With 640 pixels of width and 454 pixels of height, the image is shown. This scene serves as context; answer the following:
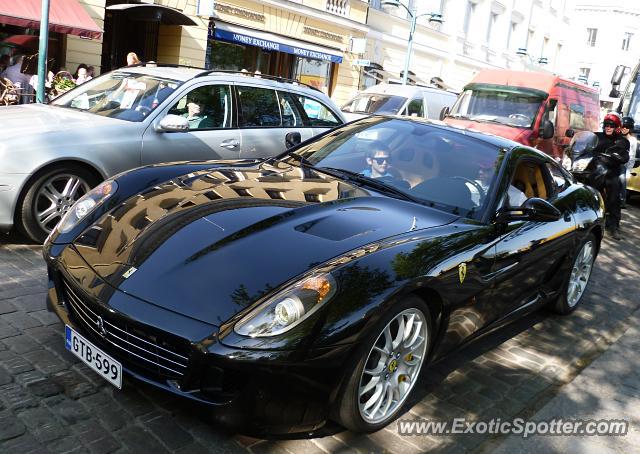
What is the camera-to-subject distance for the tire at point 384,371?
2771 millimetres

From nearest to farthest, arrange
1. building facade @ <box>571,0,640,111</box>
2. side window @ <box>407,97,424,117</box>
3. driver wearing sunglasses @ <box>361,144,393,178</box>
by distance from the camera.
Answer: driver wearing sunglasses @ <box>361,144,393,178</box> < side window @ <box>407,97,424,117</box> < building facade @ <box>571,0,640,111</box>

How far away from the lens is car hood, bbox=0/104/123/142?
5199mm

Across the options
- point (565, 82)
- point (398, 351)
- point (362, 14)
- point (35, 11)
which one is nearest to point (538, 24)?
point (362, 14)

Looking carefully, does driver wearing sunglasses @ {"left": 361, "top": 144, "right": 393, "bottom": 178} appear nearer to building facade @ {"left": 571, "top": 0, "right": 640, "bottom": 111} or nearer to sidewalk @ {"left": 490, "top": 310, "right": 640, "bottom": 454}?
sidewalk @ {"left": 490, "top": 310, "right": 640, "bottom": 454}

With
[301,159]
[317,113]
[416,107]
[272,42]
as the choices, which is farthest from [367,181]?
[272,42]

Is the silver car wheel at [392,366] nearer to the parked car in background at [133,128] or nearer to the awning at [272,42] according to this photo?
the parked car in background at [133,128]

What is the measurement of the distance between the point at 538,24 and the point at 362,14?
21472 millimetres

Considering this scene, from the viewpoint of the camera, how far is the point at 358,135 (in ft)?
15.1

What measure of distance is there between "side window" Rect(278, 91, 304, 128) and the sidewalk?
4079mm

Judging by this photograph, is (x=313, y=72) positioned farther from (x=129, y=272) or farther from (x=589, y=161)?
(x=129, y=272)

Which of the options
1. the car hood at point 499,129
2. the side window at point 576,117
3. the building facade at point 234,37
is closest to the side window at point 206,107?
the car hood at point 499,129

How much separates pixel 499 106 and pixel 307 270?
1063cm

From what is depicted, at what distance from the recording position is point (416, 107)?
15.1 metres

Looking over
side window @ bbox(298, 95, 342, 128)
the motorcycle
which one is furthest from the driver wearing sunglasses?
the motorcycle
